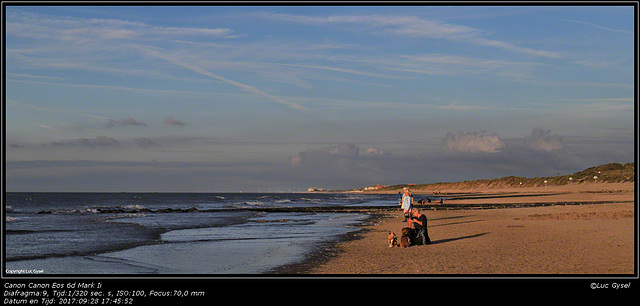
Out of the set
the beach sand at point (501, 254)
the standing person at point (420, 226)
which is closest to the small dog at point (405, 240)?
the beach sand at point (501, 254)

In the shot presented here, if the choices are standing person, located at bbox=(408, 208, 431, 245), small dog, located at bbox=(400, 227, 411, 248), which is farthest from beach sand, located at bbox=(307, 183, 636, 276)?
standing person, located at bbox=(408, 208, 431, 245)

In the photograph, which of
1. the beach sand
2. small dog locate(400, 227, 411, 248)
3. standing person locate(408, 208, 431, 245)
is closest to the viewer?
the beach sand

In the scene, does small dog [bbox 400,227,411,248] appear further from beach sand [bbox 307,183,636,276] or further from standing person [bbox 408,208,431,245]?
standing person [bbox 408,208,431,245]

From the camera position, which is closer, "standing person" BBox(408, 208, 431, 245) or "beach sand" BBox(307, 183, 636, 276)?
"beach sand" BBox(307, 183, 636, 276)

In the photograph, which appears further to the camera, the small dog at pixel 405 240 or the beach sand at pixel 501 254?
the small dog at pixel 405 240

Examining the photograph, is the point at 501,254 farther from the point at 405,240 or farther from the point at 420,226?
the point at 420,226

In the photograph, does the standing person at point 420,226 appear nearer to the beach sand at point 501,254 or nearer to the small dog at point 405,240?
the beach sand at point 501,254

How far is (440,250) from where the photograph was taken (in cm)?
1836

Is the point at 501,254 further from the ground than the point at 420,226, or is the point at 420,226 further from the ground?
the point at 420,226

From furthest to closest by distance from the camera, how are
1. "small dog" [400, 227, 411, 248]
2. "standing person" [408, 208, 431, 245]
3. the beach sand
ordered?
"standing person" [408, 208, 431, 245], "small dog" [400, 227, 411, 248], the beach sand

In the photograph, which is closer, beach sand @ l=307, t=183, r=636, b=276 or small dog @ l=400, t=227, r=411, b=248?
beach sand @ l=307, t=183, r=636, b=276

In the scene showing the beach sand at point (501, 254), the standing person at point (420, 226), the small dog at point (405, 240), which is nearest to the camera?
the beach sand at point (501, 254)

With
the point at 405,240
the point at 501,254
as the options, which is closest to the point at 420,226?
the point at 405,240
